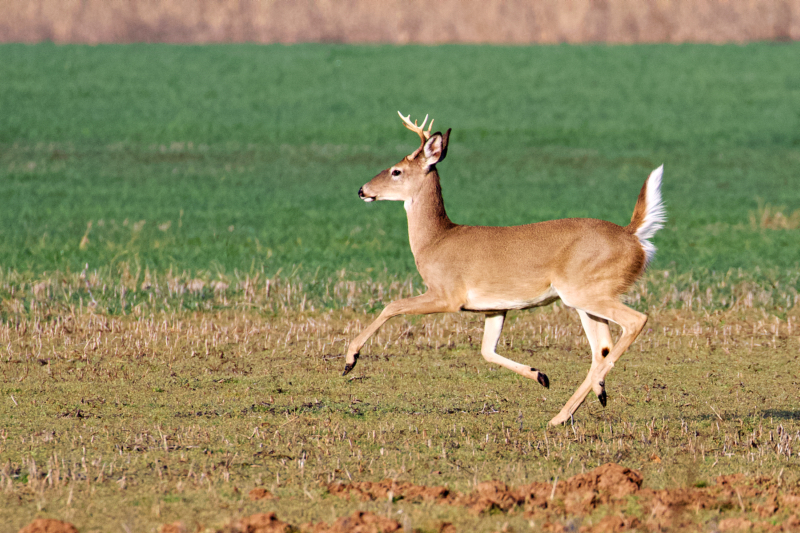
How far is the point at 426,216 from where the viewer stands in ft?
31.0

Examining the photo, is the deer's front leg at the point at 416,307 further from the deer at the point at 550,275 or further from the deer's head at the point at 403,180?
the deer's head at the point at 403,180

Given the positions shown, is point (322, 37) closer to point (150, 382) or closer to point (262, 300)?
point (262, 300)

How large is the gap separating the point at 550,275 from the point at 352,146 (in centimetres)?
2486

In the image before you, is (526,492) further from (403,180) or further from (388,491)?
(403,180)

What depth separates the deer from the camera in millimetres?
8508

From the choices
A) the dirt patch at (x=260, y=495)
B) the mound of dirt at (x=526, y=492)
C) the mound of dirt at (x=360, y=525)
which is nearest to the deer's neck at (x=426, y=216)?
the mound of dirt at (x=526, y=492)

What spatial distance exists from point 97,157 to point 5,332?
2017cm

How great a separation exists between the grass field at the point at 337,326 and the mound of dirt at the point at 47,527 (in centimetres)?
32

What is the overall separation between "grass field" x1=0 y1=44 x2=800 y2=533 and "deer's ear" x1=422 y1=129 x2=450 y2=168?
1935mm

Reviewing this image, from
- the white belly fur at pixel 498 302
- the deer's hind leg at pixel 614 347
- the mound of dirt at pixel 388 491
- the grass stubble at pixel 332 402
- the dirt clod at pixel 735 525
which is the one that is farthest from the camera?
the white belly fur at pixel 498 302

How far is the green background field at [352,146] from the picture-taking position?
1955 cm

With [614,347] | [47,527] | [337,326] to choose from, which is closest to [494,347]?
[614,347]

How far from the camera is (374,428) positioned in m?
8.30

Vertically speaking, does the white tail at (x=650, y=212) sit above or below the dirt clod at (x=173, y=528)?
above
